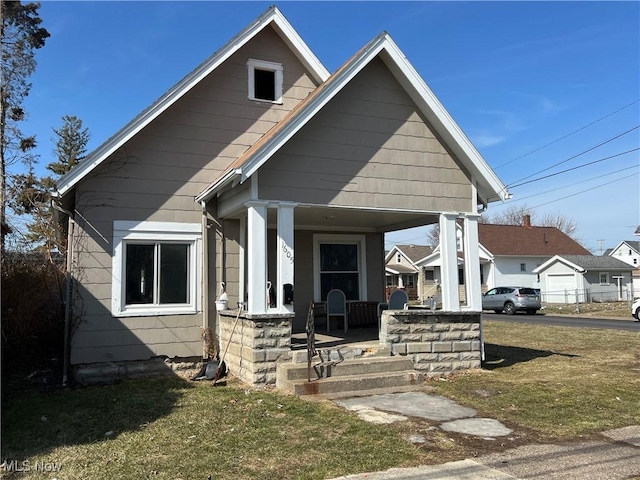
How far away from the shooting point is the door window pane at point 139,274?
9109mm

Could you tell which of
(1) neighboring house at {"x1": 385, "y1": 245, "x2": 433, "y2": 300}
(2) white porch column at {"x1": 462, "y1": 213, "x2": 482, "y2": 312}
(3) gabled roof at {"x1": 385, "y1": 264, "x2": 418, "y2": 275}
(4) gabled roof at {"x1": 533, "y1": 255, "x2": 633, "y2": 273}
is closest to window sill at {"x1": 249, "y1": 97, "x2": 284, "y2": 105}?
(2) white porch column at {"x1": 462, "y1": 213, "x2": 482, "y2": 312}

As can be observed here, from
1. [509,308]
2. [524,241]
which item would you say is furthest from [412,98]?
[524,241]

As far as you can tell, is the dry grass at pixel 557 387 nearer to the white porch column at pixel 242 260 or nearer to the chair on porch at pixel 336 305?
the chair on porch at pixel 336 305

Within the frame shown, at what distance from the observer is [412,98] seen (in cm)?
938

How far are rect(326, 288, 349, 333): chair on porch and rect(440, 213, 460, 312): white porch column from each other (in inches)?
104

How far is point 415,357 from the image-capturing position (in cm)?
880

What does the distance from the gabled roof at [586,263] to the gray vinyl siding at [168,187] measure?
32.9m

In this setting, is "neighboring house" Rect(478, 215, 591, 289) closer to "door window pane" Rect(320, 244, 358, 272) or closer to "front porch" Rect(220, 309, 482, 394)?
"door window pane" Rect(320, 244, 358, 272)

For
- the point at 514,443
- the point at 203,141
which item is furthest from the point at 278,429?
the point at 203,141

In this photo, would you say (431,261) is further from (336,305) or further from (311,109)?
(311,109)

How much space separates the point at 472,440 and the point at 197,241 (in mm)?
6050

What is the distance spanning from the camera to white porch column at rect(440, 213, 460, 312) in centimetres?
921

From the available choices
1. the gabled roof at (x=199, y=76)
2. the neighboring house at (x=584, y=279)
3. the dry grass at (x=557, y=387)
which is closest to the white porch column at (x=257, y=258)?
the gabled roof at (x=199, y=76)

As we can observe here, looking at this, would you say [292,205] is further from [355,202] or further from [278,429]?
[278,429]
